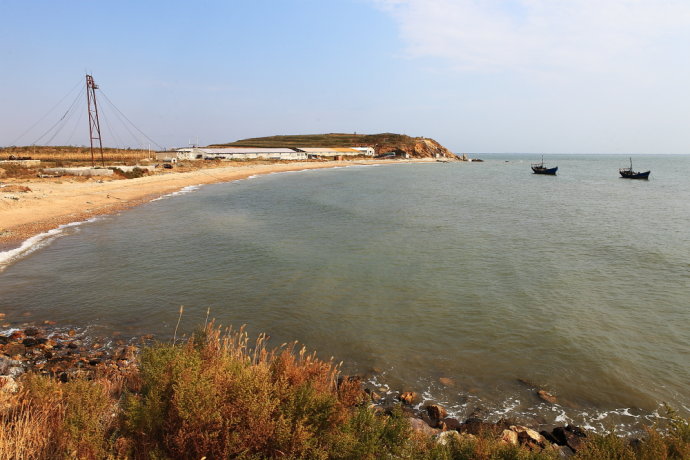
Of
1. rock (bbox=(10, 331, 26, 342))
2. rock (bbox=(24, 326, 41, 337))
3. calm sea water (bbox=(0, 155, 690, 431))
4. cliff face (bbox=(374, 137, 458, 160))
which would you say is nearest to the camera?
calm sea water (bbox=(0, 155, 690, 431))

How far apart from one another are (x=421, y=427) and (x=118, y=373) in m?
5.77

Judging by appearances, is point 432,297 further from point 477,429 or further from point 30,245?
point 30,245

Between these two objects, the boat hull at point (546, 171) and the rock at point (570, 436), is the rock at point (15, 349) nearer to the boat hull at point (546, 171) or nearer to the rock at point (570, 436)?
the rock at point (570, 436)

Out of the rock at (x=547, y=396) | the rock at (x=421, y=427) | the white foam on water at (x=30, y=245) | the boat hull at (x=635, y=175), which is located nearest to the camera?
the rock at (x=421, y=427)

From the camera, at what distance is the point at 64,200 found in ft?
110

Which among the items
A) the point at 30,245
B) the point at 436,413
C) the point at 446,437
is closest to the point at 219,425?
the point at 446,437

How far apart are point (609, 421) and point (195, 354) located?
7.85 metres

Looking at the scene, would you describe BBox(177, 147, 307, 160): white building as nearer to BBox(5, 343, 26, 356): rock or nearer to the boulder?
BBox(5, 343, 26, 356): rock

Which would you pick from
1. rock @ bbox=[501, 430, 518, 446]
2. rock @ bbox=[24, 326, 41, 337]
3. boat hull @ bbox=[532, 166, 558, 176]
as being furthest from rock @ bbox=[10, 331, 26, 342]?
boat hull @ bbox=[532, 166, 558, 176]

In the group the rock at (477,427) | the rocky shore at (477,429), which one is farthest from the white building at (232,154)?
the rock at (477,427)

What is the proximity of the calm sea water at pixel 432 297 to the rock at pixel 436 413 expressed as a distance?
1.57 feet

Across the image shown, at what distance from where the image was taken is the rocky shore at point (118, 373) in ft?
23.3

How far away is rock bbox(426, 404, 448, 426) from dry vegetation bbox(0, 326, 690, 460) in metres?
1.83

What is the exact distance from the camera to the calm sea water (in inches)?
377
